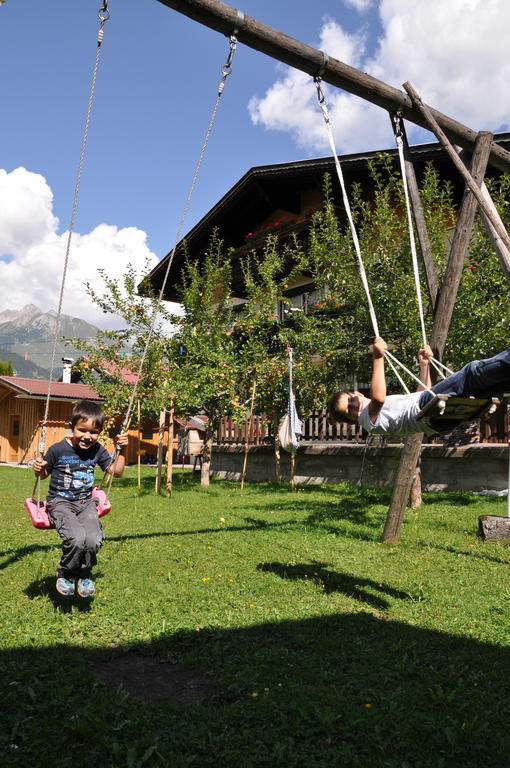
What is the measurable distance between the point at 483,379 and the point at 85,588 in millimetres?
3463

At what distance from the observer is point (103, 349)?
14.2 meters

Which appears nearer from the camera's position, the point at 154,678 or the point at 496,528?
the point at 154,678

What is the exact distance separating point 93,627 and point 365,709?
2204mm

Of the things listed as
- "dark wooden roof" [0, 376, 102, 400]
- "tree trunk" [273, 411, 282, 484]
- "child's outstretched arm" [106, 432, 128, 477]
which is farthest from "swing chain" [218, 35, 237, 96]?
"dark wooden roof" [0, 376, 102, 400]

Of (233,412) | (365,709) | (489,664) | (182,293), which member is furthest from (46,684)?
(182,293)

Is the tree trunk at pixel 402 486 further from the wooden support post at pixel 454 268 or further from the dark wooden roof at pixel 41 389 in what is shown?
the dark wooden roof at pixel 41 389

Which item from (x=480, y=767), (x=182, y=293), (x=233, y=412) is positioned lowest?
(x=480, y=767)

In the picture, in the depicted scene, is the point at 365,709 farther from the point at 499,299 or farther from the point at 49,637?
the point at 499,299

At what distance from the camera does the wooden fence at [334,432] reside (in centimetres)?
1266

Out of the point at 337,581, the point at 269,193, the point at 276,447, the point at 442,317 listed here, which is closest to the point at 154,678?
the point at 337,581

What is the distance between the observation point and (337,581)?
587 centimetres

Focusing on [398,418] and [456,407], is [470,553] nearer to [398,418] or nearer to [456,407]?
[398,418]

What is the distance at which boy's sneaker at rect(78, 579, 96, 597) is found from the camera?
16.1 feet

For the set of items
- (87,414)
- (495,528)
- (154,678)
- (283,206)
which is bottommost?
(154,678)
